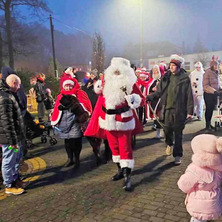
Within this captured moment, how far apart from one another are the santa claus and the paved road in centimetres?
39

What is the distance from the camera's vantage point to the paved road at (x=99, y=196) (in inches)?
132

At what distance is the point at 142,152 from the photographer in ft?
19.6

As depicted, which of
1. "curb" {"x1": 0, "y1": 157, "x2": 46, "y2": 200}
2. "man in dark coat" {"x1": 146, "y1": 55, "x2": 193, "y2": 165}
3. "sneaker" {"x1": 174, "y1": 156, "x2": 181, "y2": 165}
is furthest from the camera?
"sneaker" {"x1": 174, "y1": 156, "x2": 181, "y2": 165}

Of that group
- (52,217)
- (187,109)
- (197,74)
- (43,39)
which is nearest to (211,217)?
(52,217)

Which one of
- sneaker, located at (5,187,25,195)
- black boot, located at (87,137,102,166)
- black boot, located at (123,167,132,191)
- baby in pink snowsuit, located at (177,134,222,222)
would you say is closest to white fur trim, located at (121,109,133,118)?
black boot, located at (123,167,132,191)

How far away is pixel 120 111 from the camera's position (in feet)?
13.7

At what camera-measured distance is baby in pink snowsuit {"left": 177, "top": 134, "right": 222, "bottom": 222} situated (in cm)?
239

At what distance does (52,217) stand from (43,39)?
33.3m

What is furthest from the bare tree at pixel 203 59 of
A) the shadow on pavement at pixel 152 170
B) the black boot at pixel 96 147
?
the black boot at pixel 96 147

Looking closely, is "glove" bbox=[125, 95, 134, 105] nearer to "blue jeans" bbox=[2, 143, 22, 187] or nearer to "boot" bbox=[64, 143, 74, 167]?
"boot" bbox=[64, 143, 74, 167]

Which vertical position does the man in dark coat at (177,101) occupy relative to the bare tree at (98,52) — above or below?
below

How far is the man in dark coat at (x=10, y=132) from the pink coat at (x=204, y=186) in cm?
253

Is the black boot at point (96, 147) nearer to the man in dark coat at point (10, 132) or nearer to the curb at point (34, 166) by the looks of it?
the curb at point (34, 166)

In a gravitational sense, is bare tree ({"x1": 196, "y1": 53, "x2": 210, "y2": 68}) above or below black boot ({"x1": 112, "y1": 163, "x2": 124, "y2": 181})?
above
